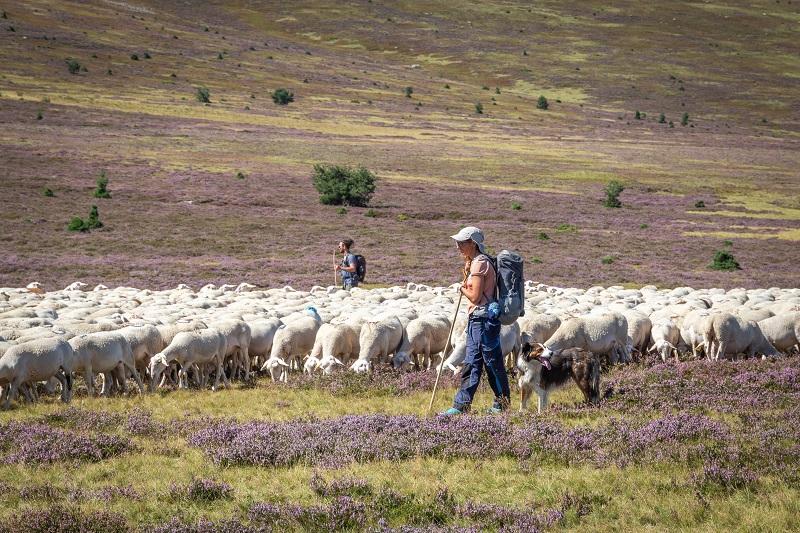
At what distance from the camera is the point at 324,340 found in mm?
17594

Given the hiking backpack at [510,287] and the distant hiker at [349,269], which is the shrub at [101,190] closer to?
the distant hiker at [349,269]

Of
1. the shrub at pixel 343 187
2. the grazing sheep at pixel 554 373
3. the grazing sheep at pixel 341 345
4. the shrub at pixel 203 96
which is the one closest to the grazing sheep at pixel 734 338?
the grazing sheep at pixel 554 373

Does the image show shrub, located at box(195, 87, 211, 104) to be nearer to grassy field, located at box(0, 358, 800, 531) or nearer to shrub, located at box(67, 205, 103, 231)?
shrub, located at box(67, 205, 103, 231)

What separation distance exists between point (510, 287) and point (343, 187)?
159ft

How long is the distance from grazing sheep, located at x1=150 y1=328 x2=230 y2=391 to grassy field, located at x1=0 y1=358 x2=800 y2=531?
84.7 inches

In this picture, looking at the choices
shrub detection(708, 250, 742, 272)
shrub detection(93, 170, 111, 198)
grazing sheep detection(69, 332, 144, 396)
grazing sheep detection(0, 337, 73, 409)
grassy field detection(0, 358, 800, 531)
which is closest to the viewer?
grassy field detection(0, 358, 800, 531)

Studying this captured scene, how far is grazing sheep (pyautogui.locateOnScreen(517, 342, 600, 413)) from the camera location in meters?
12.3

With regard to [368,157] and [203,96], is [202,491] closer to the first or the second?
[368,157]

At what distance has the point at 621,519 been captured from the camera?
7891mm

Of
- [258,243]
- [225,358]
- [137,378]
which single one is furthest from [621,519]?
[258,243]

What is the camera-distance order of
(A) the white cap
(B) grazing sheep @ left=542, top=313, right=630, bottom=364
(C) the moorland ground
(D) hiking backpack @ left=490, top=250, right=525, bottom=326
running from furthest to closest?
(C) the moorland ground, (B) grazing sheep @ left=542, top=313, right=630, bottom=364, (D) hiking backpack @ left=490, top=250, right=525, bottom=326, (A) the white cap

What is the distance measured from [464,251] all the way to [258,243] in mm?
34085

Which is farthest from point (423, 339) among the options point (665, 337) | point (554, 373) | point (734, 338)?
point (734, 338)

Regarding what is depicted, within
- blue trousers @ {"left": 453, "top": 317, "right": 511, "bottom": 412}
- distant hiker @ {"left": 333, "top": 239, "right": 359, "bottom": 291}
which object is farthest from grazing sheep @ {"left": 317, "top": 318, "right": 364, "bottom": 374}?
distant hiker @ {"left": 333, "top": 239, "right": 359, "bottom": 291}
